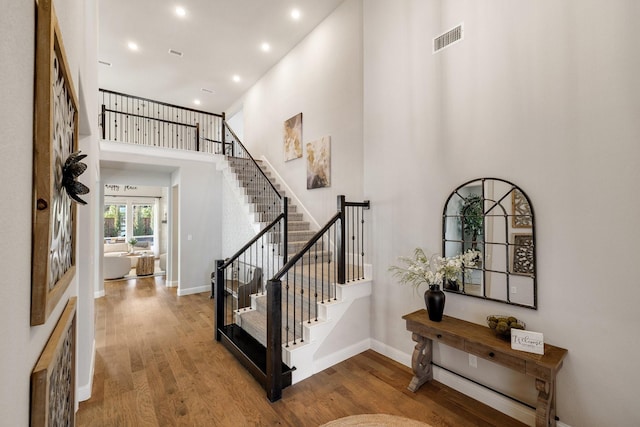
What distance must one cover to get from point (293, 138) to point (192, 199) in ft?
8.90

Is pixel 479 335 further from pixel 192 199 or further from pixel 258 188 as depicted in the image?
pixel 192 199

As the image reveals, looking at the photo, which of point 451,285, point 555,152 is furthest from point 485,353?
point 555,152

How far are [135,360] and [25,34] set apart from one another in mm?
3744

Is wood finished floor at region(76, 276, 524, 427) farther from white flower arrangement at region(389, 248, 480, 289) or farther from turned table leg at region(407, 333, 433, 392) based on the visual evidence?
white flower arrangement at region(389, 248, 480, 289)

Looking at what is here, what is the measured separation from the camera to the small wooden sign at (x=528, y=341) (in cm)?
216

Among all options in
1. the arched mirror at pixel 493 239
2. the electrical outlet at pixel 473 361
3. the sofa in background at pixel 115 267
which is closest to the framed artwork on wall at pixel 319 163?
the arched mirror at pixel 493 239

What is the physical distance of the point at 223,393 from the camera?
2.80 m

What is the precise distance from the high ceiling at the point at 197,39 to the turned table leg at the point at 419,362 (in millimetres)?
5250

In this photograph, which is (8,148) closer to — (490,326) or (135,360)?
(490,326)

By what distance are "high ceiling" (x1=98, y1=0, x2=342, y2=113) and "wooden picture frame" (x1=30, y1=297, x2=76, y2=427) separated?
5311 millimetres

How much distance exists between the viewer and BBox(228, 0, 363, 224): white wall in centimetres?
451

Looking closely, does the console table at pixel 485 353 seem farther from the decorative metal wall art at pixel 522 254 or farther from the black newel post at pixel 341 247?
the black newel post at pixel 341 247

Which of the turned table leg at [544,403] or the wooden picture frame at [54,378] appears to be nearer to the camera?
the wooden picture frame at [54,378]

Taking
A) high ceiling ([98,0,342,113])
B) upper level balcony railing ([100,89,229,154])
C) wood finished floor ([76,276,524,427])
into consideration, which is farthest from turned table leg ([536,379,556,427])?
upper level balcony railing ([100,89,229,154])
